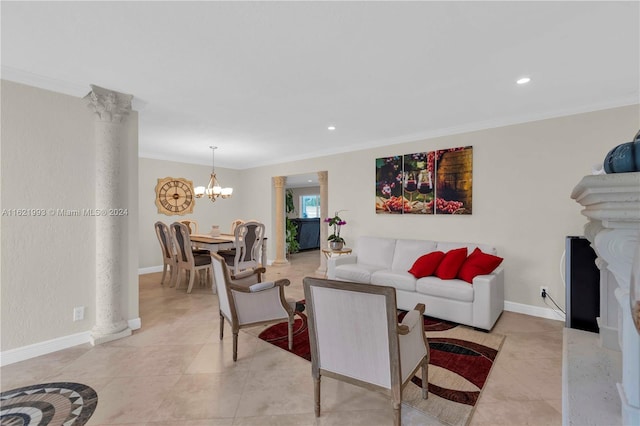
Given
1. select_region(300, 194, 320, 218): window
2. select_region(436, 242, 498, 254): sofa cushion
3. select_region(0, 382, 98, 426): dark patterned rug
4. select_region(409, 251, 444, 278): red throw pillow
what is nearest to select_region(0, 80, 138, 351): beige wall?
select_region(0, 382, 98, 426): dark patterned rug

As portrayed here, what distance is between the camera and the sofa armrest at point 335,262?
433cm

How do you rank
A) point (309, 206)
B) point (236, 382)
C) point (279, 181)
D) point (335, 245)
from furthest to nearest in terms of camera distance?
point (309, 206) < point (279, 181) < point (335, 245) < point (236, 382)

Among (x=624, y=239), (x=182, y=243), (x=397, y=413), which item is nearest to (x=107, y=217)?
(x=182, y=243)

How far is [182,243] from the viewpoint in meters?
4.58

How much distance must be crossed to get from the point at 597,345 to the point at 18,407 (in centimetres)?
356

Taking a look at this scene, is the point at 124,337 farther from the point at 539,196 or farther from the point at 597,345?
the point at 539,196

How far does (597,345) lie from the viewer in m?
1.70

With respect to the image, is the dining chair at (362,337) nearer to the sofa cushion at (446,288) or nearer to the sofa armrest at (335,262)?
the sofa cushion at (446,288)

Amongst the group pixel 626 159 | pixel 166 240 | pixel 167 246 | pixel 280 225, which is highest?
pixel 626 159

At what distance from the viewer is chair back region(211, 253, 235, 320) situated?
8.16ft

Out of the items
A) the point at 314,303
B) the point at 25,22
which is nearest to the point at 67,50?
the point at 25,22

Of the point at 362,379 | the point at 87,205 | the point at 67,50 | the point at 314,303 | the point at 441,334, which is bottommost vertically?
the point at 441,334

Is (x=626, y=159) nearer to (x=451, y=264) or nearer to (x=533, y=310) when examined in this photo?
(x=451, y=264)

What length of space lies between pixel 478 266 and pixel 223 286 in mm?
2705
